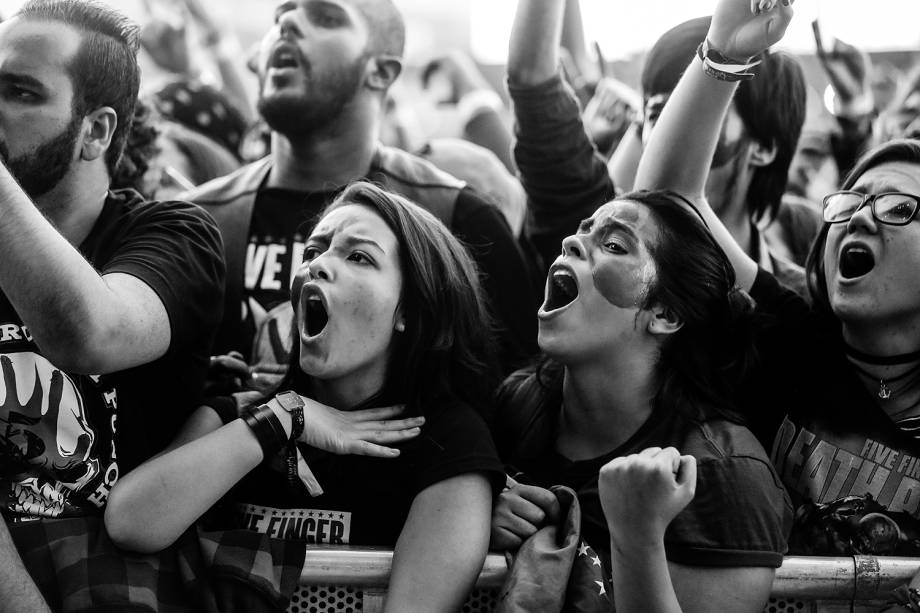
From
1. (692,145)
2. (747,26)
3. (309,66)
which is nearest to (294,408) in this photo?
(692,145)

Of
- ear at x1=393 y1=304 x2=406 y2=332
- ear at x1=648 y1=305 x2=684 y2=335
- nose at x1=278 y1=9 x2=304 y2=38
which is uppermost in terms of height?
nose at x1=278 y1=9 x2=304 y2=38

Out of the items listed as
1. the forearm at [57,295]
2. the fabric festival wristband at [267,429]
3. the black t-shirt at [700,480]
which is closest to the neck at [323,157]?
the black t-shirt at [700,480]

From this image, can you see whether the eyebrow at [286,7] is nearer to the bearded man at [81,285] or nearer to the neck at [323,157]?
the neck at [323,157]

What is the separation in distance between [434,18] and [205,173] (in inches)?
385

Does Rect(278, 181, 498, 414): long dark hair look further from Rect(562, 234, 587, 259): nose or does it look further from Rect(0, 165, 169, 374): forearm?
Rect(0, 165, 169, 374): forearm

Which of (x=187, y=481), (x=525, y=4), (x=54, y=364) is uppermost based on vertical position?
(x=525, y=4)

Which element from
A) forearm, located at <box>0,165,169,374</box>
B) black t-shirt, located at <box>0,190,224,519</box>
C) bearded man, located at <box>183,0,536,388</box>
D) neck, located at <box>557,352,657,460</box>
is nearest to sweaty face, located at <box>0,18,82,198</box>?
black t-shirt, located at <box>0,190,224,519</box>

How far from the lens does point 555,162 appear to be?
2863 millimetres

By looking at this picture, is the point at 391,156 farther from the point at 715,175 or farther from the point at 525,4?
the point at 715,175

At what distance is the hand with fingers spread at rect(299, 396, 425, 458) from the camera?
6.45ft

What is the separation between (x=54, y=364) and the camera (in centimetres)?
186

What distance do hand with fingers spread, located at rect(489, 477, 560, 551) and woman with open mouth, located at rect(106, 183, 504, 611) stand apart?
0.04 m

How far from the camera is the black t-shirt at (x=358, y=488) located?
1.94 meters

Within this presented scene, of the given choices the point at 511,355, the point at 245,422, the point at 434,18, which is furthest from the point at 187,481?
the point at 434,18
